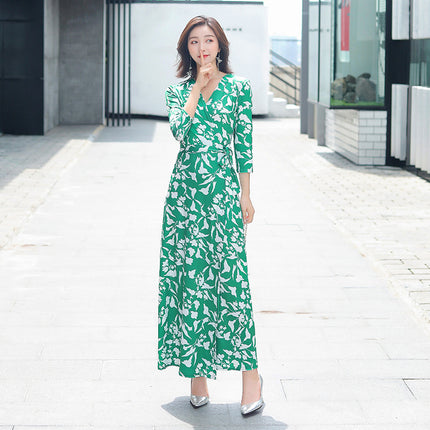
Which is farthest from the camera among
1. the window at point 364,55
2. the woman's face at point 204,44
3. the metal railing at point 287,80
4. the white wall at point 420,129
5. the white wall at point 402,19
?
the metal railing at point 287,80

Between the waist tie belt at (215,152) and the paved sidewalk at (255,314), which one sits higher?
the waist tie belt at (215,152)

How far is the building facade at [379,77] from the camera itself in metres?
14.7

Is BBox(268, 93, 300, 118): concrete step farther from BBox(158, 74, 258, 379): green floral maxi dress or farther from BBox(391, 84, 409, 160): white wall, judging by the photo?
BBox(158, 74, 258, 379): green floral maxi dress

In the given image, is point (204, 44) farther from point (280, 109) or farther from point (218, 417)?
point (280, 109)

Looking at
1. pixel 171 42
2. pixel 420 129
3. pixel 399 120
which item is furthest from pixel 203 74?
pixel 171 42

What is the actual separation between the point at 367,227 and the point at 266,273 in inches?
97.5

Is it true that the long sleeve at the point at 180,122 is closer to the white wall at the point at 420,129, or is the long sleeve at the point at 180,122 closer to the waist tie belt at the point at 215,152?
the waist tie belt at the point at 215,152

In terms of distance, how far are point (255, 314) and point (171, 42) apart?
22634 mm

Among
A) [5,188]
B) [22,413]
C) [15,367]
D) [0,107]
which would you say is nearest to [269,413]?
[22,413]

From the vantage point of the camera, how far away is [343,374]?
5000mm

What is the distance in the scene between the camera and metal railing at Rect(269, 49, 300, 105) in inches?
1288

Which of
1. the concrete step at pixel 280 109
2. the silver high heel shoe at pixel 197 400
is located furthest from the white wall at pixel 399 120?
the concrete step at pixel 280 109

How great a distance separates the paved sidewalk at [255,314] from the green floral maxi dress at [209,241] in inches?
12.2

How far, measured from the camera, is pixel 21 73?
2125 cm
